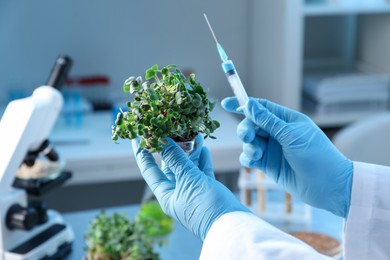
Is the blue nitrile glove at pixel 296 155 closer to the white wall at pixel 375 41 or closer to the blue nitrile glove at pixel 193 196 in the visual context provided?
the blue nitrile glove at pixel 193 196

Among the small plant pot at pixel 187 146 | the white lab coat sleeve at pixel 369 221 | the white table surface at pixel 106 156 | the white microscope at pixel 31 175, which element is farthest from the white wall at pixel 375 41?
the small plant pot at pixel 187 146

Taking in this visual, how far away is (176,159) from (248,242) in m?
0.19

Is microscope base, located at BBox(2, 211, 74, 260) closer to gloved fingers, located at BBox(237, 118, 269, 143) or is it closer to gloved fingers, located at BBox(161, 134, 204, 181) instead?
gloved fingers, located at BBox(161, 134, 204, 181)

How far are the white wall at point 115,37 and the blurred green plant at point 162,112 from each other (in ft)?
5.40

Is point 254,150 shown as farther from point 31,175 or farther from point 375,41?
point 375,41

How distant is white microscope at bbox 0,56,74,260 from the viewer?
4.09ft

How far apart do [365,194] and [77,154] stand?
3.77 ft

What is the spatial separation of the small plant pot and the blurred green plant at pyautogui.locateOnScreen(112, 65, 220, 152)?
29 mm

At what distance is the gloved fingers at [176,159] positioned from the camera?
101cm

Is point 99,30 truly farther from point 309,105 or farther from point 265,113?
point 265,113

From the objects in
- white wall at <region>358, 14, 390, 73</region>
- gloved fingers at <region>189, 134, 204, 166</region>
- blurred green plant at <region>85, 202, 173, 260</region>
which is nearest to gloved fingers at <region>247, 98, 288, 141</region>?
gloved fingers at <region>189, 134, 204, 166</region>

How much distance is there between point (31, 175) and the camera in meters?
1.43

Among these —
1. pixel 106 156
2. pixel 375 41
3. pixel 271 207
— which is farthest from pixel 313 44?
pixel 271 207

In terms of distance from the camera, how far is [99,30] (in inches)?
101
